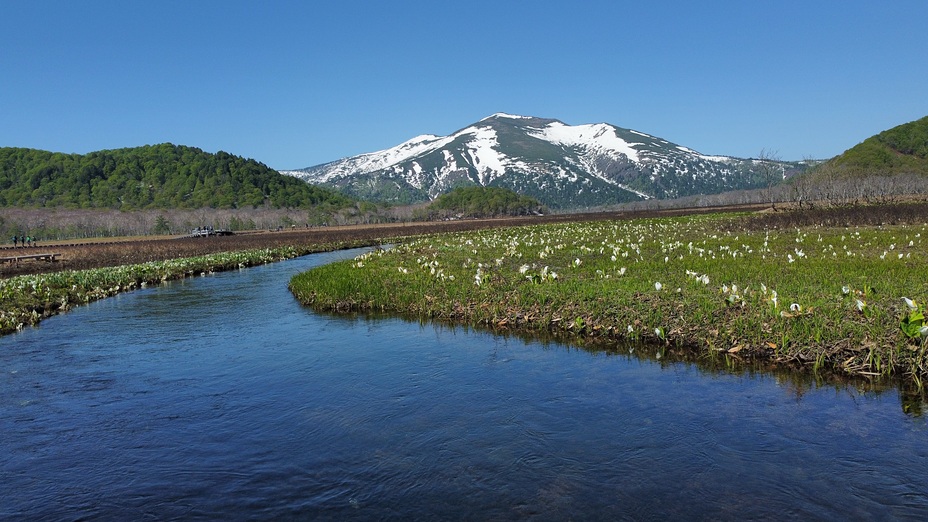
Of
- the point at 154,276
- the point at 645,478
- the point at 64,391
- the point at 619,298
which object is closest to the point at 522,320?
the point at 619,298

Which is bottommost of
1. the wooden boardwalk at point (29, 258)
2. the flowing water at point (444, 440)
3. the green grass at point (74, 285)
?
the flowing water at point (444, 440)

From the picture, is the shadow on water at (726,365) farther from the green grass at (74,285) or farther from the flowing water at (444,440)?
the green grass at (74,285)

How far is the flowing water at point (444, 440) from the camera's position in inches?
313

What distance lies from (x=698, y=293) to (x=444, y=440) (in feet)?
34.6

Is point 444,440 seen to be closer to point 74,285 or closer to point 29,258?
point 74,285

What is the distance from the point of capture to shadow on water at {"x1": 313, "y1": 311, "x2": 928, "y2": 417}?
38.2ft

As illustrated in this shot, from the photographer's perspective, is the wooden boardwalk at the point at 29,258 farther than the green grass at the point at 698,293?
Yes

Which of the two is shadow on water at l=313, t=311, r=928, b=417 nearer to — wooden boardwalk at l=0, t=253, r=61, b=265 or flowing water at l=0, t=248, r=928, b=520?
flowing water at l=0, t=248, r=928, b=520

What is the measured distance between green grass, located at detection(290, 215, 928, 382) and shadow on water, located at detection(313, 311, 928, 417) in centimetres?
25

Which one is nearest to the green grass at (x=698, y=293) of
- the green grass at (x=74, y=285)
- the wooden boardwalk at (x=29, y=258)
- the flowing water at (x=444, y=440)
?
the flowing water at (x=444, y=440)

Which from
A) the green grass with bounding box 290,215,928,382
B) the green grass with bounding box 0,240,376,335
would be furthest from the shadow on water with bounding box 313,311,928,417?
the green grass with bounding box 0,240,376,335

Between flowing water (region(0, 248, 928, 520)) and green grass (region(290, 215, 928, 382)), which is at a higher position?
green grass (region(290, 215, 928, 382))

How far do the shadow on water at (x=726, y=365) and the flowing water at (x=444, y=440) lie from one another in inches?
10.2

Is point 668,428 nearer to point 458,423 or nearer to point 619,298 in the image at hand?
point 458,423
